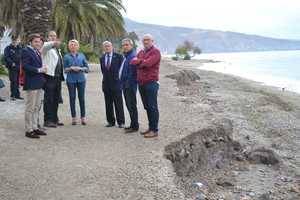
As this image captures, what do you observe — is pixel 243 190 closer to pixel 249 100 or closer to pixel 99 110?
pixel 99 110

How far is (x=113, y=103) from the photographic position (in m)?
11.0

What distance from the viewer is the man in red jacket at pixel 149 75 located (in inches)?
378

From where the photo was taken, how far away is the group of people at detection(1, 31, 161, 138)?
370 inches

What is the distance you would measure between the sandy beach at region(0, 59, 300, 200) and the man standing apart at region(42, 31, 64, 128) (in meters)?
0.38

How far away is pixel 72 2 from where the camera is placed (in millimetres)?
29859

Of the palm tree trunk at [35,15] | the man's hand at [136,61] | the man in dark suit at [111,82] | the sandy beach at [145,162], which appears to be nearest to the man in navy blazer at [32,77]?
the sandy beach at [145,162]

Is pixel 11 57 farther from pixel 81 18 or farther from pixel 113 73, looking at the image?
pixel 81 18

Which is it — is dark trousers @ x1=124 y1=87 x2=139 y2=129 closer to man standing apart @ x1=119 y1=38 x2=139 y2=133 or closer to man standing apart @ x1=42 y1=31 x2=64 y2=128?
man standing apart @ x1=119 y1=38 x2=139 y2=133

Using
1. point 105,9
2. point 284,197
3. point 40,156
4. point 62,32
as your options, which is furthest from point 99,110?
point 105,9

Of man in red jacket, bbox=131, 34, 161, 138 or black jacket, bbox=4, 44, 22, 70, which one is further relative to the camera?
black jacket, bbox=4, 44, 22, 70

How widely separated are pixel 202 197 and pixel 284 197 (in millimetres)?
1649

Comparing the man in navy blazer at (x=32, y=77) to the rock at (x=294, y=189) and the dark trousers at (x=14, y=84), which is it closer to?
the rock at (x=294, y=189)

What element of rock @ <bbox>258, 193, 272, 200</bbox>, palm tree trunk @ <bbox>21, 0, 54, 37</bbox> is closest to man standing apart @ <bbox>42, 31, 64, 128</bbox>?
palm tree trunk @ <bbox>21, 0, 54, 37</bbox>

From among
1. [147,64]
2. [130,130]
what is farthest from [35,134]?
[147,64]
